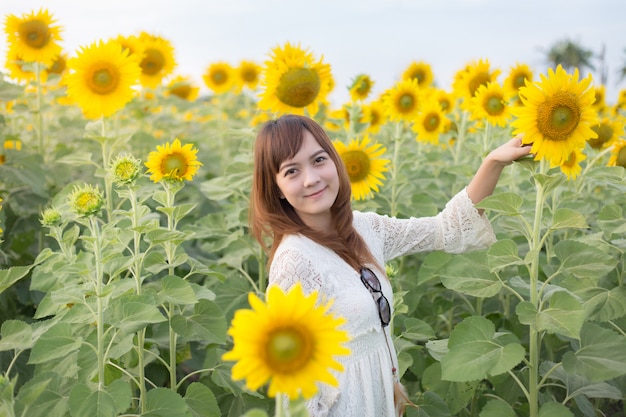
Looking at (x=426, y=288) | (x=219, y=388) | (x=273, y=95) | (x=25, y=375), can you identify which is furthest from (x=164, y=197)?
(x=426, y=288)

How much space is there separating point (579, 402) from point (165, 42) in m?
3.11

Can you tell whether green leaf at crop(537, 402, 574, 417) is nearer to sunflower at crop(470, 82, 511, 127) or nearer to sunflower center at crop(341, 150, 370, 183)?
sunflower center at crop(341, 150, 370, 183)

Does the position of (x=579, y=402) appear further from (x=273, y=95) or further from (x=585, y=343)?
(x=273, y=95)

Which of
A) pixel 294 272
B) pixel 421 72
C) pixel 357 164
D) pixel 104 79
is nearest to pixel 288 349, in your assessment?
pixel 294 272

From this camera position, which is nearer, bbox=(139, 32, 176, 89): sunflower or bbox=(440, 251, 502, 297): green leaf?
bbox=(440, 251, 502, 297): green leaf

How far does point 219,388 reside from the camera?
237 cm

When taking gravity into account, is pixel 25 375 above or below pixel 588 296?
below

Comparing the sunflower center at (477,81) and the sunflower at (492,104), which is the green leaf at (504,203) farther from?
the sunflower center at (477,81)

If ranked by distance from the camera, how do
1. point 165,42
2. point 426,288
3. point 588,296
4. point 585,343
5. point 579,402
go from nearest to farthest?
point 585,343 < point 588,296 < point 579,402 < point 426,288 < point 165,42

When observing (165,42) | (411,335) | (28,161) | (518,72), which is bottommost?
(411,335)

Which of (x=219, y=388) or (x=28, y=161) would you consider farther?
(x=28, y=161)

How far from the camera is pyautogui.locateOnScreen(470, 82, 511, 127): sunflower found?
3.28 meters

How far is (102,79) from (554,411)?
89.5 inches

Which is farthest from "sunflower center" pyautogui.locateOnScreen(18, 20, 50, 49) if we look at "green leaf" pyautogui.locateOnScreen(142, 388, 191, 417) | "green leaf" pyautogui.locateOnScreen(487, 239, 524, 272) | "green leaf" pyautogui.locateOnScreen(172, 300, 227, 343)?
"green leaf" pyautogui.locateOnScreen(487, 239, 524, 272)
